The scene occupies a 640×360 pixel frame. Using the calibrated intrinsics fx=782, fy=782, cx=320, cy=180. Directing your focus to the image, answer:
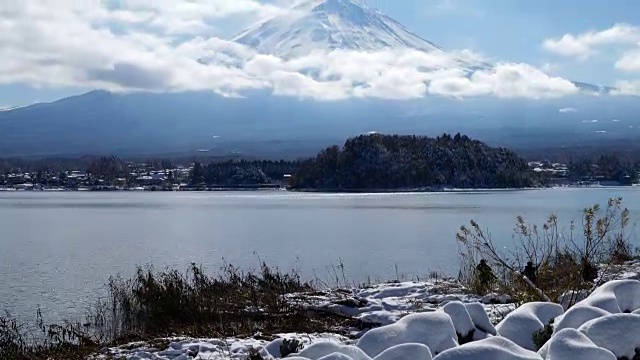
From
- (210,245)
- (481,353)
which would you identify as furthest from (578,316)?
(210,245)

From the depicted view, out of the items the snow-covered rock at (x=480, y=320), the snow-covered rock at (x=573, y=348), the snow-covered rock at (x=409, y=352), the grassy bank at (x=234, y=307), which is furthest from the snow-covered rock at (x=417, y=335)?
the grassy bank at (x=234, y=307)

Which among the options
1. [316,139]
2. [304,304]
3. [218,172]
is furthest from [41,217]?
[316,139]

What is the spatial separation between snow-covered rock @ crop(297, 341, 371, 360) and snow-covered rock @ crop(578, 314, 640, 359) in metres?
1.29

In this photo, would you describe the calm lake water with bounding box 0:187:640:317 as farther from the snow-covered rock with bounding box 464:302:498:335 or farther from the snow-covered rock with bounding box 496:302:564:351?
the snow-covered rock with bounding box 496:302:564:351

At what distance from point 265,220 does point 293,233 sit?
26.4ft

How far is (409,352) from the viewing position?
4.23m

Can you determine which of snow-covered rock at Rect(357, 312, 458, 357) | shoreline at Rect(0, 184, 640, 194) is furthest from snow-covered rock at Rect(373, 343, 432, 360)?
shoreline at Rect(0, 184, 640, 194)

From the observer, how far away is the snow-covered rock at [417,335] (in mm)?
4684

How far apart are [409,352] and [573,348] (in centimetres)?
85

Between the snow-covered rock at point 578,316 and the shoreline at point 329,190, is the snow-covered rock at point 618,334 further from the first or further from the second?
the shoreline at point 329,190

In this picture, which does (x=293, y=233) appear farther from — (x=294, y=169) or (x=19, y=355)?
(x=294, y=169)

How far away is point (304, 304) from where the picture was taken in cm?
1033

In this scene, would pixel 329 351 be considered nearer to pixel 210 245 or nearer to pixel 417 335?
pixel 417 335

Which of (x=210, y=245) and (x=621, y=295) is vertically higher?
(x=621, y=295)
